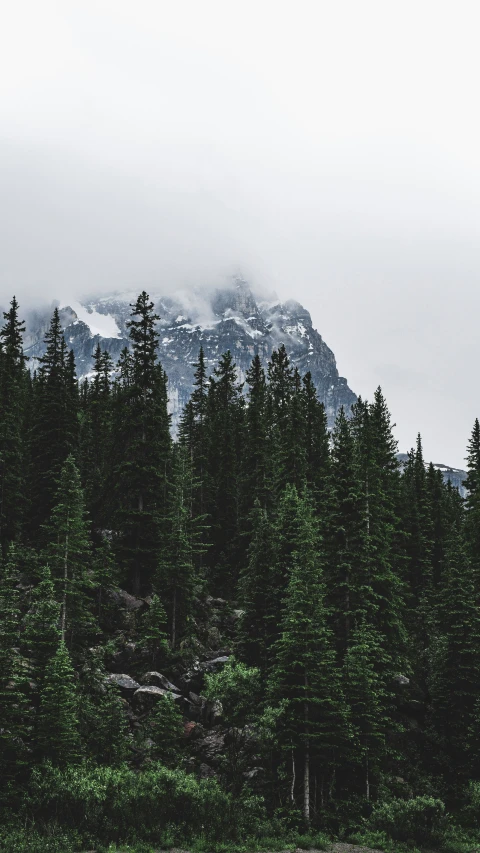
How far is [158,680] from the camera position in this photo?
3067cm

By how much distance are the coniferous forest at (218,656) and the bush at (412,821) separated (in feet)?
0.26

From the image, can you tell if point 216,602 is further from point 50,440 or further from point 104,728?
point 104,728

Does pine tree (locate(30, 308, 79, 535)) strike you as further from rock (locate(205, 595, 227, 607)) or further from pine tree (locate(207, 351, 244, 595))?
pine tree (locate(207, 351, 244, 595))

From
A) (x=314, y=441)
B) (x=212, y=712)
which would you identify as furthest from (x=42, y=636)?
(x=314, y=441)

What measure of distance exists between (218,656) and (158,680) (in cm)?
553

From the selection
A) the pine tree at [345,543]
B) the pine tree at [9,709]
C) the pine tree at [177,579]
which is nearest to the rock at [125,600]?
the pine tree at [177,579]

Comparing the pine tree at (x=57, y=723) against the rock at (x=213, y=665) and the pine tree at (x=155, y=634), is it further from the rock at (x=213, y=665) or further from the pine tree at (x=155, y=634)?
the rock at (x=213, y=665)

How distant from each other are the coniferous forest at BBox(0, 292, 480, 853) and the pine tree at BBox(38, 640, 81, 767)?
8cm

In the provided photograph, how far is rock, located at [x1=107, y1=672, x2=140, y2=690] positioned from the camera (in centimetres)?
2977

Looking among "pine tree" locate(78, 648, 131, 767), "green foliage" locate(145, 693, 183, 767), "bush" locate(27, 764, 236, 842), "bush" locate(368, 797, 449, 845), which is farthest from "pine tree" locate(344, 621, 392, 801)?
"pine tree" locate(78, 648, 131, 767)

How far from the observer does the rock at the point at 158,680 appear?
3053cm

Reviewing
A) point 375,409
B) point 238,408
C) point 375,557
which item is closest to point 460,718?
point 375,557

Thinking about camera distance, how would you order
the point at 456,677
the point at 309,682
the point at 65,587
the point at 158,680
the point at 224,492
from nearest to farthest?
the point at 309,682, the point at 65,587, the point at 158,680, the point at 456,677, the point at 224,492

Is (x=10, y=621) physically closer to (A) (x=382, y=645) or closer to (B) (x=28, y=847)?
(B) (x=28, y=847)
